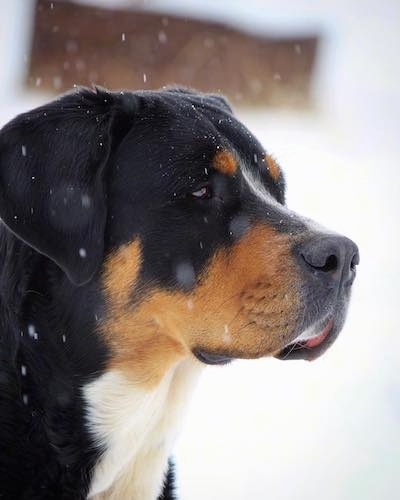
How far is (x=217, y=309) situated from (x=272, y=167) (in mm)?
883

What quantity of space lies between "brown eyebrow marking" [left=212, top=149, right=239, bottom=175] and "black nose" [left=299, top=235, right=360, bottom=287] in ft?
1.52

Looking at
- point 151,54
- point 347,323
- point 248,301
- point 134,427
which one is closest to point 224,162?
point 248,301

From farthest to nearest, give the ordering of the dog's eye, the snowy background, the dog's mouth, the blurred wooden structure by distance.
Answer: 1. the blurred wooden structure
2. the snowy background
3. the dog's eye
4. the dog's mouth

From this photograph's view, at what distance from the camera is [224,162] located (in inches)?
148

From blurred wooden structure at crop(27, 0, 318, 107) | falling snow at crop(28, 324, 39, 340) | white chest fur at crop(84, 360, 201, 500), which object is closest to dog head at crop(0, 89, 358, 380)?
white chest fur at crop(84, 360, 201, 500)

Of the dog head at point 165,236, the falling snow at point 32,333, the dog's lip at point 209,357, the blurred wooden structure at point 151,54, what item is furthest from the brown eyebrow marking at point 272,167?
the blurred wooden structure at point 151,54

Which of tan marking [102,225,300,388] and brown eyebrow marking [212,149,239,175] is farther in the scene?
brown eyebrow marking [212,149,239,175]

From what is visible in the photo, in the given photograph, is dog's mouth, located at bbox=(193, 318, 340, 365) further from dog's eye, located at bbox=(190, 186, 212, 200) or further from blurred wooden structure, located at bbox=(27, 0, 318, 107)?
blurred wooden structure, located at bbox=(27, 0, 318, 107)

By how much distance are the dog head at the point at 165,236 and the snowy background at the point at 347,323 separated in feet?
7.55

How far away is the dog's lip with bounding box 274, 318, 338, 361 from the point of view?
3668 millimetres

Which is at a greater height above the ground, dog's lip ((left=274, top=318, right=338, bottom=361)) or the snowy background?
dog's lip ((left=274, top=318, right=338, bottom=361))

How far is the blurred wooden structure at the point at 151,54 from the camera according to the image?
1358 cm

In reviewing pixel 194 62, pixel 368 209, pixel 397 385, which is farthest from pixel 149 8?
pixel 397 385

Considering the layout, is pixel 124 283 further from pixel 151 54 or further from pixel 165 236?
pixel 151 54
